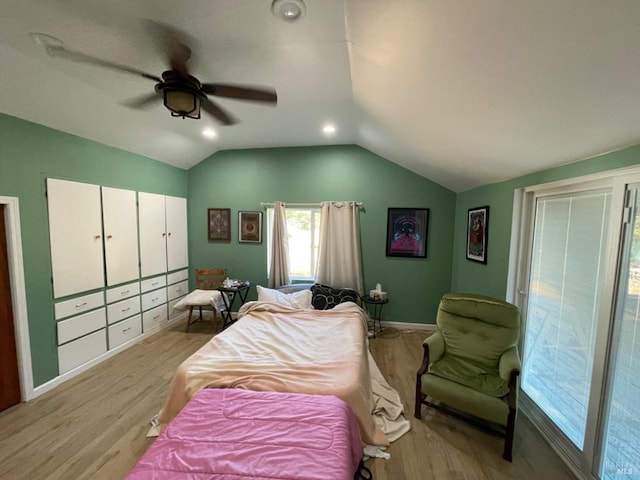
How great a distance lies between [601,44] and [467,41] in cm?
48

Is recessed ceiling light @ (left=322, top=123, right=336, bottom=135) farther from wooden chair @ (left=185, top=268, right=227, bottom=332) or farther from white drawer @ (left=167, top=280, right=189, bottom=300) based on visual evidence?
white drawer @ (left=167, top=280, right=189, bottom=300)

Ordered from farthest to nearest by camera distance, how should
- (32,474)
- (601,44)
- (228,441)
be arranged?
(32,474) → (228,441) → (601,44)

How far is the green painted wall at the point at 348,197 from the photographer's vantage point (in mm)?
3936

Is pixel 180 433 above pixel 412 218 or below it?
below

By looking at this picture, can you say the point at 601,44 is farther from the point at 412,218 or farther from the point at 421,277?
the point at 421,277

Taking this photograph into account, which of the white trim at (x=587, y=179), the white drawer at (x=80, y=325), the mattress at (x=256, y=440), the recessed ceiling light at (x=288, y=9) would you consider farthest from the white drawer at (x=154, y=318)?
the white trim at (x=587, y=179)

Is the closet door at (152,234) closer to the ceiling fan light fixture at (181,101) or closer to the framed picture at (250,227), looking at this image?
the framed picture at (250,227)

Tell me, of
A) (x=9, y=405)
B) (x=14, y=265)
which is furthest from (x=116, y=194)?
(x=9, y=405)

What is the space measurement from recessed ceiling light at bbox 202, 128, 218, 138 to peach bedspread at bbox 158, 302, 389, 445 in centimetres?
252

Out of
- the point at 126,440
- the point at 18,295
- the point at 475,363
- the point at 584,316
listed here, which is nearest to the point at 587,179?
the point at 584,316

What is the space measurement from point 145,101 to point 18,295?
211 cm

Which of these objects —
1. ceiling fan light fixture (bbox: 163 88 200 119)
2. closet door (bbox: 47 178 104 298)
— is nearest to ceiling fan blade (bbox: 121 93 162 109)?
ceiling fan light fixture (bbox: 163 88 200 119)

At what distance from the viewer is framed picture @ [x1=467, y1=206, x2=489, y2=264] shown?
2.94m

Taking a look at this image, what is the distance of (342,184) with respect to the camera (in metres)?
4.08
